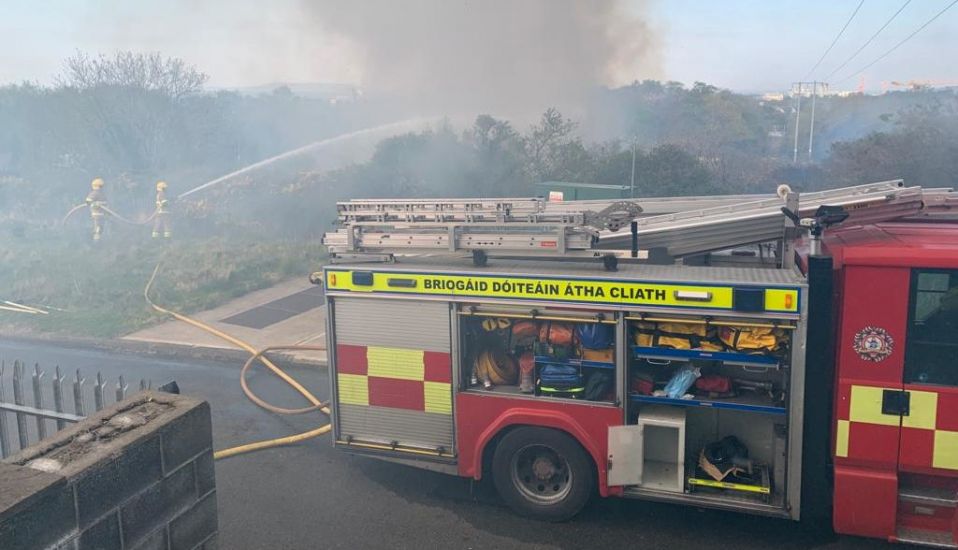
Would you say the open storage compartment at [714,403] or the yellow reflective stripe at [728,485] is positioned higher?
the open storage compartment at [714,403]

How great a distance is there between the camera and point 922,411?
13.3 ft

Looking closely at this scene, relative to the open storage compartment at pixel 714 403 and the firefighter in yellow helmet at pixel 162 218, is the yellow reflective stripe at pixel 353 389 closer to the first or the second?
the open storage compartment at pixel 714 403

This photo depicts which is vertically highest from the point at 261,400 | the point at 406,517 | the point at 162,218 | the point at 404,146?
the point at 404,146

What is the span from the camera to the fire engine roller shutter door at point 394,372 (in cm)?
505

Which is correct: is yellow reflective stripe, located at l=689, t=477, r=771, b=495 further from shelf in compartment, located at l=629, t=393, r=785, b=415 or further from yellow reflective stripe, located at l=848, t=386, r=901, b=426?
yellow reflective stripe, located at l=848, t=386, r=901, b=426

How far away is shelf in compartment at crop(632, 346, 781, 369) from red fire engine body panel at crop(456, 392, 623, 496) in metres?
0.41

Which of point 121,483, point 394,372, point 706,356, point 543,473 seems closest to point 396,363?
point 394,372

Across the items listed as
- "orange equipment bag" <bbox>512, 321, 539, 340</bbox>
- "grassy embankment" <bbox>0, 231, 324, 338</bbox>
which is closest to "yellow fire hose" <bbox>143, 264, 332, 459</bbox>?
"grassy embankment" <bbox>0, 231, 324, 338</bbox>

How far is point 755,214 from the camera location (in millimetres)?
4723

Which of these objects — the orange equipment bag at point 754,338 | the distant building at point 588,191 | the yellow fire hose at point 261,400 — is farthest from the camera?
the distant building at point 588,191

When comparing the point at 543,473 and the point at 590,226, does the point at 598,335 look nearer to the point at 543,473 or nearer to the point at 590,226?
the point at 590,226

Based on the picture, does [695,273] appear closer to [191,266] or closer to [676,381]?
[676,381]

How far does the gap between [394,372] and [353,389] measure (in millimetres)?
373

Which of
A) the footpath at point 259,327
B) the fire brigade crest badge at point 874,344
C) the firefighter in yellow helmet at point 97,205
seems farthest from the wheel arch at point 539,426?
the firefighter in yellow helmet at point 97,205
